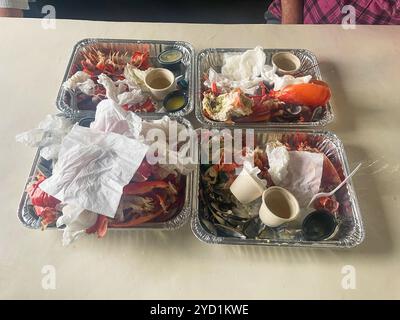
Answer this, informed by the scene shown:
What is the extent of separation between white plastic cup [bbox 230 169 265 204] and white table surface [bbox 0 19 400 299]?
125 mm

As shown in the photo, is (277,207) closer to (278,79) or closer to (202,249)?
(202,249)

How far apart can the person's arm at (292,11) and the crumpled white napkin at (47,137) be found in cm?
99

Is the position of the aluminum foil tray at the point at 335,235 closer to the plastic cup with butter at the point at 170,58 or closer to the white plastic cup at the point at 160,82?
the white plastic cup at the point at 160,82

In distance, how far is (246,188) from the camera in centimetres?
78

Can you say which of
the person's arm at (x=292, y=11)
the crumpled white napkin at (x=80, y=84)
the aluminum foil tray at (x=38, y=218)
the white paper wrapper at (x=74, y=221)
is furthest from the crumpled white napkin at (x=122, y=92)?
the person's arm at (x=292, y=11)

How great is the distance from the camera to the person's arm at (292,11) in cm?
130

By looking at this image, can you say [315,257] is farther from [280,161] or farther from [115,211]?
[115,211]

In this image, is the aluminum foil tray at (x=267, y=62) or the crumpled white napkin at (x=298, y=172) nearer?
the crumpled white napkin at (x=298, y=172)

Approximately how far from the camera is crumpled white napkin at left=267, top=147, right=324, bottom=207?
0.82m

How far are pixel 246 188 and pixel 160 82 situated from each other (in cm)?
47

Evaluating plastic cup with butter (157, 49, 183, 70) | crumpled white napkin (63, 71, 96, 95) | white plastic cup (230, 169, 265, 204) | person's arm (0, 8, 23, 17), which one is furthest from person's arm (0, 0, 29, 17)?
white plastic cup (230, 169, 265, 204)

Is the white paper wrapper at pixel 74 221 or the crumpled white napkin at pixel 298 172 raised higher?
the crumpled white napkin at pixel 298 172

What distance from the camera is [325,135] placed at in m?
0.91

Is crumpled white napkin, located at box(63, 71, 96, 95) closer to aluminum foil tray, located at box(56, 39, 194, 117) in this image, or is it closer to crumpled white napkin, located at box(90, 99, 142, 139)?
aluminum foil tray, located at box(56, 39, 194, 117)
